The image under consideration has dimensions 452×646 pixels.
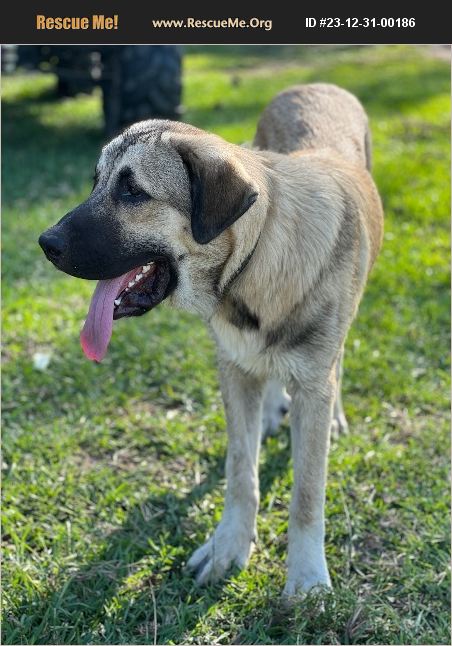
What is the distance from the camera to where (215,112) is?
989 cm

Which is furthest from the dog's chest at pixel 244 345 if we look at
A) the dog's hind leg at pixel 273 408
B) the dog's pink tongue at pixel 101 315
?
the dog's hind leg at pixel 273 408

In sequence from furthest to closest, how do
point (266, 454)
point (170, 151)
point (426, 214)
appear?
point (426, 214) → point (266, 454) → point (170, 151)

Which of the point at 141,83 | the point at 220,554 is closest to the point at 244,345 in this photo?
the point at 220,554

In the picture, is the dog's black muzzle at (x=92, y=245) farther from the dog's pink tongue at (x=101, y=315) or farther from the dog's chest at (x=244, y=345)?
the dog's chest at (x=244, y=345)

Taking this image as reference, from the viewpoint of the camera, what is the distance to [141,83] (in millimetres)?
8422

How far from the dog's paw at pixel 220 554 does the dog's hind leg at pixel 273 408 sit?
3.03 feet

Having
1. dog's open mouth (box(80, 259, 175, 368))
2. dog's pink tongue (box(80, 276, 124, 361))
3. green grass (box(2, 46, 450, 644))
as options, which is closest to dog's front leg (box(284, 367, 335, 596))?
green grass (box(2, 46, 450, 644))

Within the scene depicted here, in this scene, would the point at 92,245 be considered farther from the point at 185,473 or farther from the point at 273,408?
the point at 273,408

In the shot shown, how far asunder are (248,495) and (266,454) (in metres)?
0.68

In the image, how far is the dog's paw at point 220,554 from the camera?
11.1 ft

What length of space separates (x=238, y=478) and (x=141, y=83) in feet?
19.4
